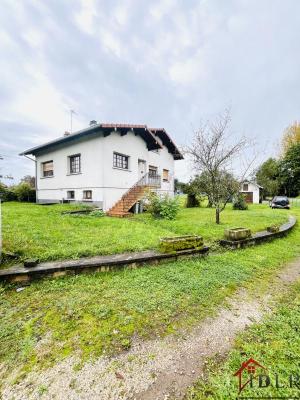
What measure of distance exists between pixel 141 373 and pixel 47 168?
653 inches

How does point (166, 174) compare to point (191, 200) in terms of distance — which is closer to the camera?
point (191, 200)

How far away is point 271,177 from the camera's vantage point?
39594 millimetres

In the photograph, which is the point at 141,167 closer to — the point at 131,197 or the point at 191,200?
the point at 131,197

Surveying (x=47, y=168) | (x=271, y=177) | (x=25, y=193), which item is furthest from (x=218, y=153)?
(x=271, y=177)

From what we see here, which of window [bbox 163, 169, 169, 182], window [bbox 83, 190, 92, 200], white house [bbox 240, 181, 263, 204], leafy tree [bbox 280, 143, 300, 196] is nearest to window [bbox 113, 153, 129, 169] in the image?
A: window [bbox 83, 190, 92, 200]

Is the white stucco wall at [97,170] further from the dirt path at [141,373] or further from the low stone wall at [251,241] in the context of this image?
the dirt path at [141,373]

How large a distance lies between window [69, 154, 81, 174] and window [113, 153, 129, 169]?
2647 millimetres

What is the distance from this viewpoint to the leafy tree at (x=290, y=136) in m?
35.9

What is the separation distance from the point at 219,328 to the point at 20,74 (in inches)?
643

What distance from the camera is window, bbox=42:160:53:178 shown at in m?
15.2

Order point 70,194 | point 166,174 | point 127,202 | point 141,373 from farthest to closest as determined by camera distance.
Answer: point 166,174, point 70,194, point 127,202, point 141,373

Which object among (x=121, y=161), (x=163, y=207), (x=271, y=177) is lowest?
(x=163, y=207)

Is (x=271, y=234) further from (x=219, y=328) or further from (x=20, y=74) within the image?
(x=20, y=74)

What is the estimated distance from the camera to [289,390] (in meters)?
1.61
